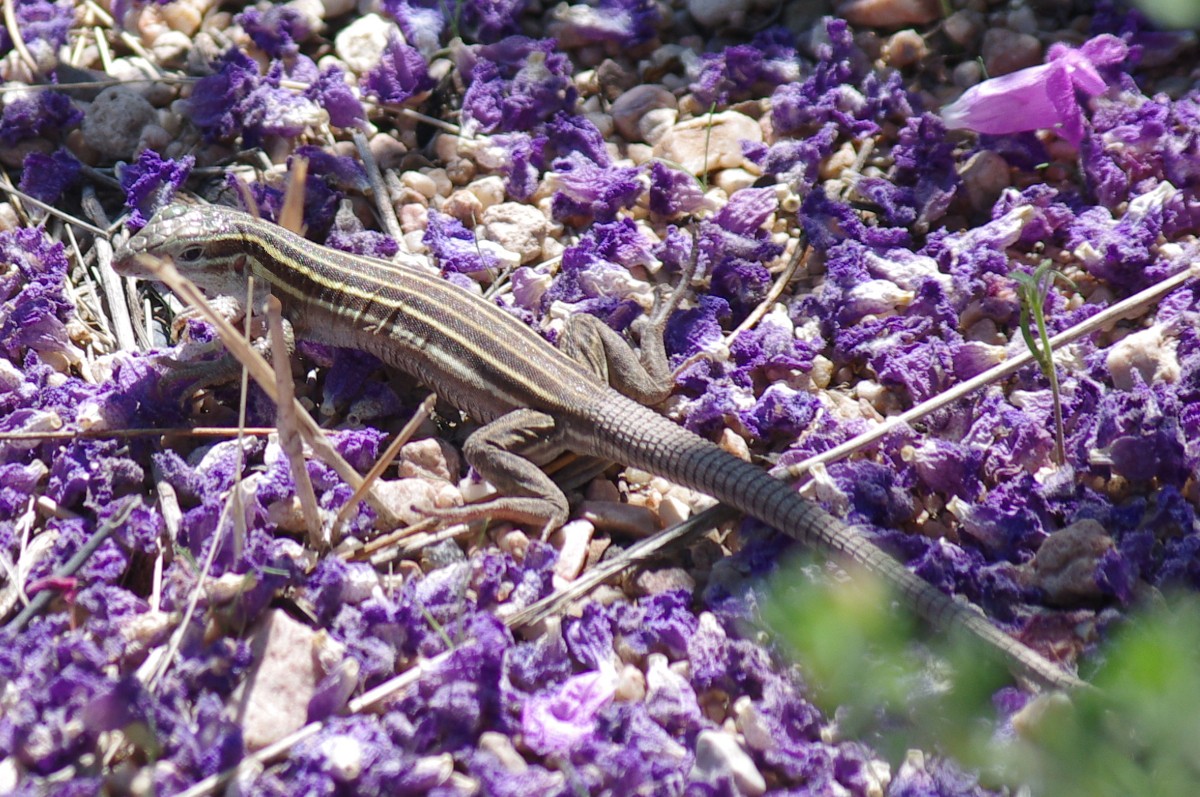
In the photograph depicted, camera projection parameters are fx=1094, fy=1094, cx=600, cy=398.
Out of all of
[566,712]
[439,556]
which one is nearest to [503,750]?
[566,712]

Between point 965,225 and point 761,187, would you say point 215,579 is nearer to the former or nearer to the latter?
point 761,187

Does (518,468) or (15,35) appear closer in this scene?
(518,468)

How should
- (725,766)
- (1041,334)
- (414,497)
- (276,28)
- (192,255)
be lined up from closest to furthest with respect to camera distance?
(725,766), (1041,334), (414,497), (192,255), (276,28)

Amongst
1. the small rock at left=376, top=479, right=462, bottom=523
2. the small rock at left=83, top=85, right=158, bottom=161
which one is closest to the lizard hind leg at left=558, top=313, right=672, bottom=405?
the small rock at left=376, top=479, right=462, bottom=523

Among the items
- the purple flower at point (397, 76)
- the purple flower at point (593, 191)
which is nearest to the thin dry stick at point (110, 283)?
the purple flower at point (397, 76)

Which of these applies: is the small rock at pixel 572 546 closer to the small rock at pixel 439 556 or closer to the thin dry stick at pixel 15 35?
the small rock at pixel 439 556

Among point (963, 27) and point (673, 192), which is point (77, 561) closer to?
point (673, 192)

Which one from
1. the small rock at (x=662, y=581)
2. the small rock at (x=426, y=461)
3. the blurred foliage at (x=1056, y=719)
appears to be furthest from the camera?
the small rock at (x=426, y=461)
